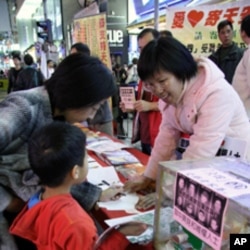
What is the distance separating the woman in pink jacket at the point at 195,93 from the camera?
1.15m

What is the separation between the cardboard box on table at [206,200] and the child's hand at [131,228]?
109 mm

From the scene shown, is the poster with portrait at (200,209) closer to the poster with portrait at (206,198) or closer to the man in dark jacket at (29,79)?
the poster with portrait at (206,198)

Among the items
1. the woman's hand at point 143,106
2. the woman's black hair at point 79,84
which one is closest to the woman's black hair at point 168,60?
the woman's black hair at point 79,84

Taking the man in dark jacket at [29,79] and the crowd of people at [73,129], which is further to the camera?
the man in dark jacket at [29,79]

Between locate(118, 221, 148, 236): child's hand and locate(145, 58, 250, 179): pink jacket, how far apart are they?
1.26ft

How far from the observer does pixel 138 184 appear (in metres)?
1.39

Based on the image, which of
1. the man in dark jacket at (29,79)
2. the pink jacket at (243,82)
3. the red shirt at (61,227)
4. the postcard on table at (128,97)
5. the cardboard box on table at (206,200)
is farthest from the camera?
the man in dark jacket at (29,79)

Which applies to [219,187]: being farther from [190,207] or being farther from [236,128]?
[236,128]

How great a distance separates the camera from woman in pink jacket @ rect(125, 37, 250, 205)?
3.78 ft

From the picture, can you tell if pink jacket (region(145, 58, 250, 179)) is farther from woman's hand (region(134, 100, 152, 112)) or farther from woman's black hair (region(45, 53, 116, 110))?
woman's hand (region(134, 100, 152, 112))

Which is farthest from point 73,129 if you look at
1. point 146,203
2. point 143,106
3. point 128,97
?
point 128,97

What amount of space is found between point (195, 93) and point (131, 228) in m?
0.59

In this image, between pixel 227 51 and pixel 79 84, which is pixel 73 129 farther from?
pixel 227 51

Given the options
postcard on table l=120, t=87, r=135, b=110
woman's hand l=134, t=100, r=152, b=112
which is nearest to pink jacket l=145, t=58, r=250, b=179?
woman's hand l=134, t=100, r=152, b=112
